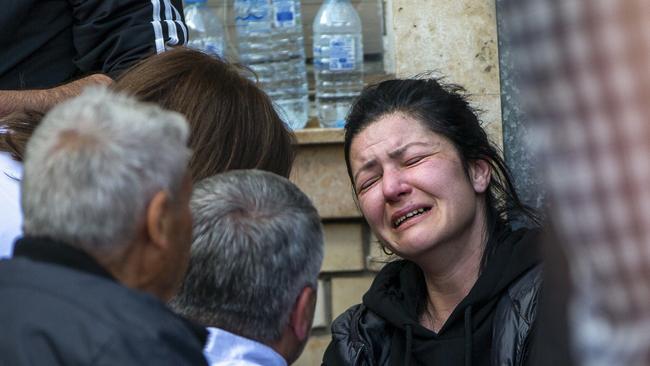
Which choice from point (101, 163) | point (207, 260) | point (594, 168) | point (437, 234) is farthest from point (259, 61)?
point (594, 168)

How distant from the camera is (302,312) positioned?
199cm

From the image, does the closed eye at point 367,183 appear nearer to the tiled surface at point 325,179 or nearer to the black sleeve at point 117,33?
the black sleeve at point 117,33

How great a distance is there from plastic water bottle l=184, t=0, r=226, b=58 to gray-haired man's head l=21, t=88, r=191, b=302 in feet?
10.6

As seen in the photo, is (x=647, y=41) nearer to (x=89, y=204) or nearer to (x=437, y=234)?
(x=89, y=204)

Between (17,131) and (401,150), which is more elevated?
(17,131)

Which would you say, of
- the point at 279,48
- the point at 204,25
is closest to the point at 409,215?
the point at 279,48

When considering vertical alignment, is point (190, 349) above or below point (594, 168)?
below

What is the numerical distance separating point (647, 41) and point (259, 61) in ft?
13.2

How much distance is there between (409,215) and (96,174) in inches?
60.3

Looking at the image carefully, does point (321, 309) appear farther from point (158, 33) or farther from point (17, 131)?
point (17, 131)

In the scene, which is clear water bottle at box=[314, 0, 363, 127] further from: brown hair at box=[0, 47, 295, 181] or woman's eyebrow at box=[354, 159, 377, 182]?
brown hair at box=[0, 47, 295, 181]

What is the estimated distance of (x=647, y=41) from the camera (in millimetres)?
872

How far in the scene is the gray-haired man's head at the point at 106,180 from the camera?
154 centimetres

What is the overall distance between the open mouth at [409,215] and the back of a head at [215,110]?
43 centimetres
